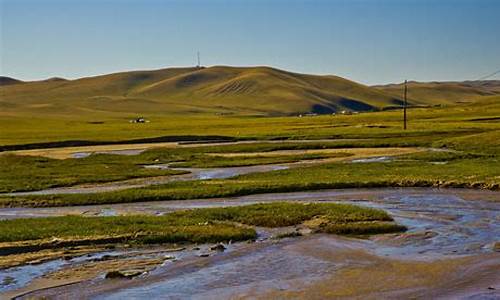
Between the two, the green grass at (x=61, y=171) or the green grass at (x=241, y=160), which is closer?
the green grass at (x=61, y=171)

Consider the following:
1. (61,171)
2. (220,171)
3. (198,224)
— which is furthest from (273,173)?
(198,224)

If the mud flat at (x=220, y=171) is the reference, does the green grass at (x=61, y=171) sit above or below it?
above

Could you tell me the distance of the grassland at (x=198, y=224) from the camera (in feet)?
84.1

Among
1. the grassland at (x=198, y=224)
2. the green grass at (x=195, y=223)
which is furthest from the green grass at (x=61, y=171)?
the grassland at (x=198, y=224)

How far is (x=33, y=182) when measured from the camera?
155 feet

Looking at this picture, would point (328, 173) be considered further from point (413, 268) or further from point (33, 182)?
point (413, 268)

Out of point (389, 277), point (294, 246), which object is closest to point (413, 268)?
Result: point (389, 277)

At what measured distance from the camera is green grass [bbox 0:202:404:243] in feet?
84.3

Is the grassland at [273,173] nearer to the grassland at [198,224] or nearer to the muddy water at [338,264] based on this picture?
the grassland at [198,224]

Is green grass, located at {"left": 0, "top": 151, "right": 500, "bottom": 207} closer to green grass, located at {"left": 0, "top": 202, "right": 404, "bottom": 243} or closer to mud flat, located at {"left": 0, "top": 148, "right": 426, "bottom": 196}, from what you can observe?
mud flat, located at {"left": 0, "top": 148, "right": 426, "bottom": 196}

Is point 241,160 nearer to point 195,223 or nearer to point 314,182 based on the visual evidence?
point 314,182

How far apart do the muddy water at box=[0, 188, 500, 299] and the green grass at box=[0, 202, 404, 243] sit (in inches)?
60.0

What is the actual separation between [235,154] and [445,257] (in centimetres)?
5046

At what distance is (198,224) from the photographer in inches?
1115
